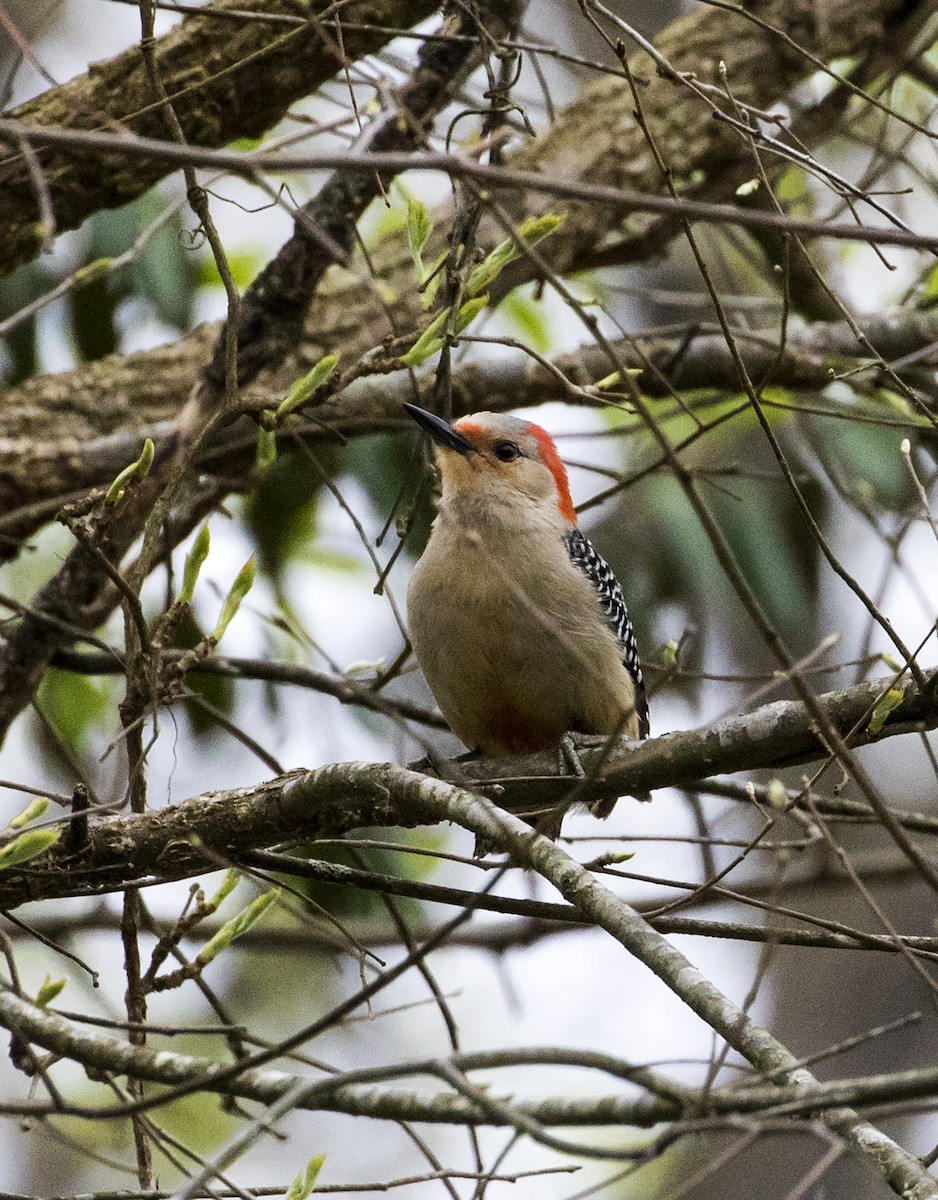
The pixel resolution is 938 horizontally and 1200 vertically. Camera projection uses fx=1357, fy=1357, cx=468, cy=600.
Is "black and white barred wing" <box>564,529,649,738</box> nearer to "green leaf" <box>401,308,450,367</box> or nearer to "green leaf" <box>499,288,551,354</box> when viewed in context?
"green leaf" <box>401,308,450,367</box>

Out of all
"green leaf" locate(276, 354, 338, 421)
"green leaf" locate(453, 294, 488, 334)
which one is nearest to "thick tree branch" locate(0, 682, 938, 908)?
"green leaf" locate(276, 354, 338, 421)

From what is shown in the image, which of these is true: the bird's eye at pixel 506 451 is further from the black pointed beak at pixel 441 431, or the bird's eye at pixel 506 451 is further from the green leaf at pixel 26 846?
the green leaf at pixel 26 846

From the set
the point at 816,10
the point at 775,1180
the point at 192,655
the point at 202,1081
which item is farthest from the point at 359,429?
the point at 775,1180

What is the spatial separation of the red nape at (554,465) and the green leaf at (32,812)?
9.44 feet

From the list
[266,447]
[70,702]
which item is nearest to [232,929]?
[266,447]

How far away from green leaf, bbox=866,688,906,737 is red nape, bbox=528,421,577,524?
2737mm

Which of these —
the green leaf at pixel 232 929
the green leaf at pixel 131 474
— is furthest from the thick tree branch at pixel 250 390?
the green leaf at pixel 232 929

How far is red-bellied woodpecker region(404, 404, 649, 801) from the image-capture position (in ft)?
15.6

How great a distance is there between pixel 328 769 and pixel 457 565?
152cm

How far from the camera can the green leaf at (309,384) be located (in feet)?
11.4

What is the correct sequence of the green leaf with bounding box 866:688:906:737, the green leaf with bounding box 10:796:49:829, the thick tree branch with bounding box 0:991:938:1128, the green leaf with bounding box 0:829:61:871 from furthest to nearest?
1. the green leaf with bounding box 10:796:49:829
2. the green leaf with bounding box 866:688:906:737
3. the green leaf with bounding box 0:829:61:871
4. the thick tree branch with bounding box 0:991:938:1128

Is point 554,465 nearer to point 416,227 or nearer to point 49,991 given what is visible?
point 416,227

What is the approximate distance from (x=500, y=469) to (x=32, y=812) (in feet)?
8.95

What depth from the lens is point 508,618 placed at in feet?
15.5
